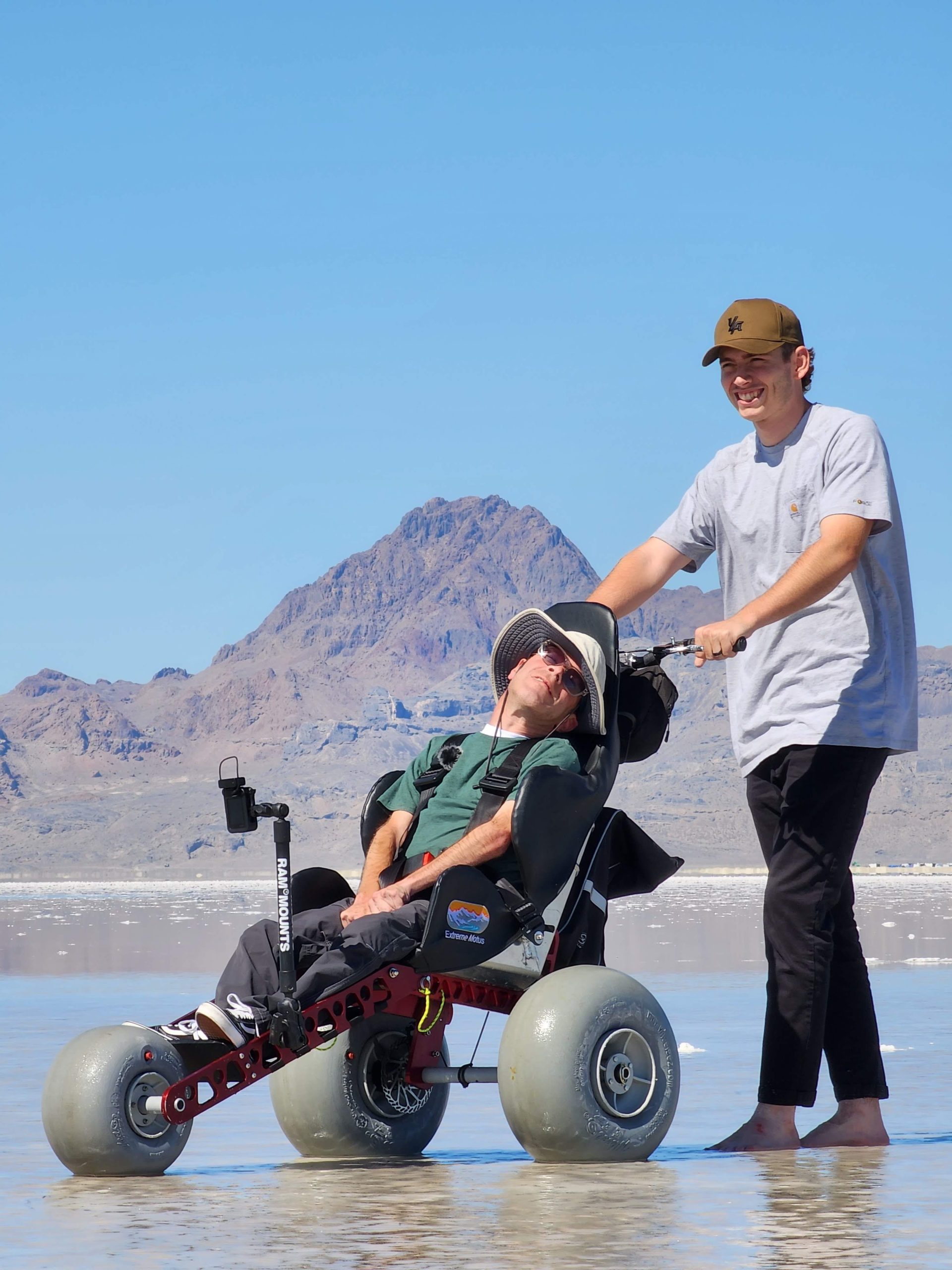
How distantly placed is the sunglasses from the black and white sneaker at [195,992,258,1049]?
1.35 meters

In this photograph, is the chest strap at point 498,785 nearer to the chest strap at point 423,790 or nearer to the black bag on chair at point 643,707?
the chest strap at point 423,790

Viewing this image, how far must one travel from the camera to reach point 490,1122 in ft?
21.1

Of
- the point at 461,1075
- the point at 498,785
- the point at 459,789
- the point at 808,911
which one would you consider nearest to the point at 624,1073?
the point at 461,1075

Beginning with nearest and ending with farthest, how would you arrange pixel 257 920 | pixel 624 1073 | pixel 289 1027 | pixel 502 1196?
1. pixel 502 1196
2. pixel 289 1027
3. pixel 624 1073
4. pixel 257 920

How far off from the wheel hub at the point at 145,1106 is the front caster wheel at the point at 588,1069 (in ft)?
2.76

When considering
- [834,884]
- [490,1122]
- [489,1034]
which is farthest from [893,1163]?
[489,1034]

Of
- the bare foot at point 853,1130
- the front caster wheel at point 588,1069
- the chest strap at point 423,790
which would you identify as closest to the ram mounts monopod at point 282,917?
the front caster wheel at point 588,1069

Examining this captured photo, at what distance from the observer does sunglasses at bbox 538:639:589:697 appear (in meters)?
5.17

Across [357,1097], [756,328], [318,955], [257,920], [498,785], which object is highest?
[756,328]

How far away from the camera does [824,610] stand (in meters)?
5.19

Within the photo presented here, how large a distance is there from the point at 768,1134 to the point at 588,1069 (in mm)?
770

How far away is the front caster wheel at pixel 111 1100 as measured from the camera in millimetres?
4340

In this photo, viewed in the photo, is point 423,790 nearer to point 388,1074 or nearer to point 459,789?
point 459,789

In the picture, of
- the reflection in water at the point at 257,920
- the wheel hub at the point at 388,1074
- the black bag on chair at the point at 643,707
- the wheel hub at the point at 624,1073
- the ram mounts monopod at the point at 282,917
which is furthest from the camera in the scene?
the reflection in water at the point at 257,920
